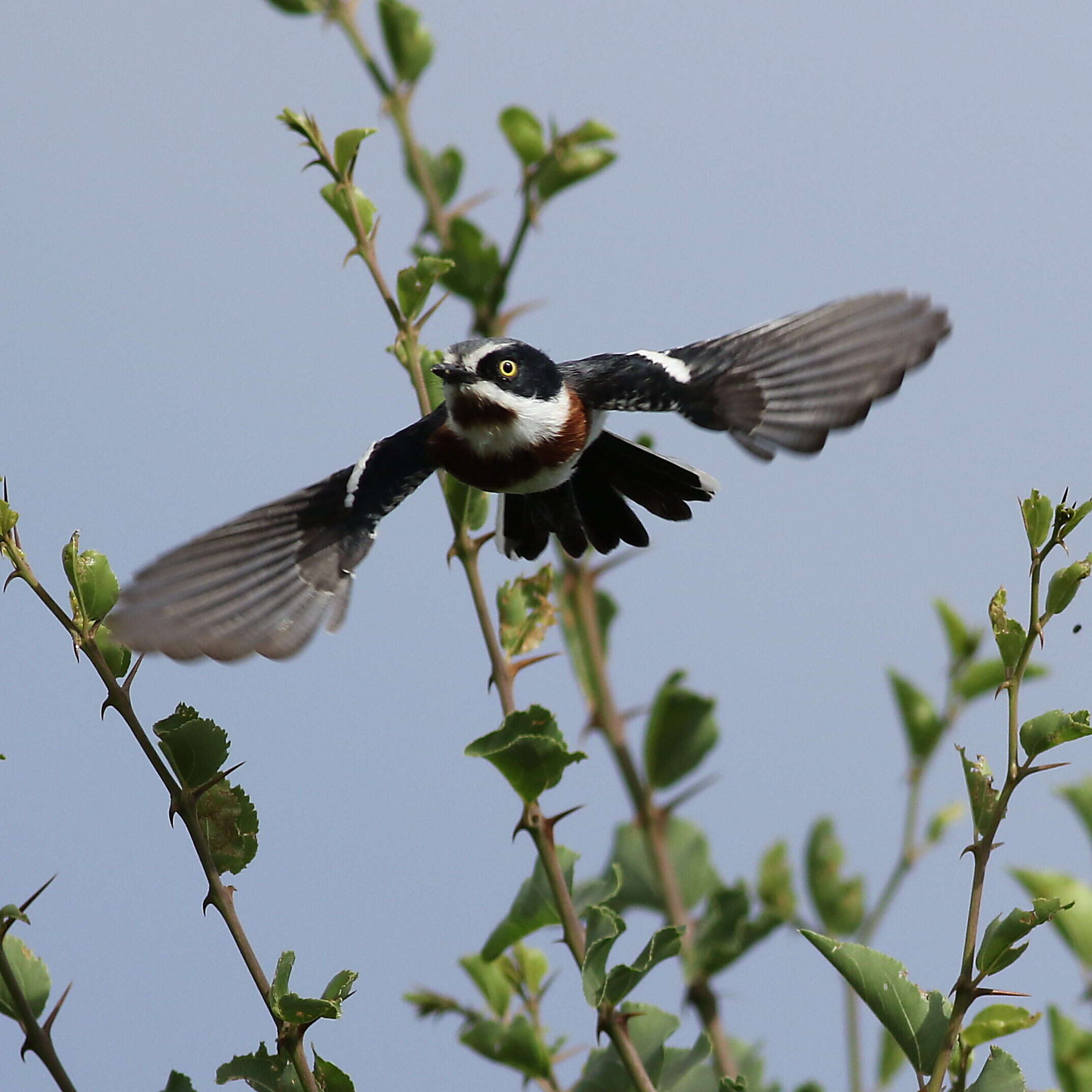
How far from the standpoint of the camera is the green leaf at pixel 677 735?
10.0 feet

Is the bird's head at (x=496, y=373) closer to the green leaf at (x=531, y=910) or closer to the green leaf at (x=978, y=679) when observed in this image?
the green leaf at (x=531, y=910)

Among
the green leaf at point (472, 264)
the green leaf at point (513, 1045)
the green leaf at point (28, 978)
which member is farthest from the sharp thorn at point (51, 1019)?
the green leaf at point (472, 264)

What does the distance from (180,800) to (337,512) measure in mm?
1241

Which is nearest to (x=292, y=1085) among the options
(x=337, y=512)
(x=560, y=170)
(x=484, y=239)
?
(x=337, y=512)

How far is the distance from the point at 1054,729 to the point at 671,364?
1478mm

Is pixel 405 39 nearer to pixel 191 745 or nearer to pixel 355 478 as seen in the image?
pixel 355 478

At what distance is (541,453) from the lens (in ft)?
8.79

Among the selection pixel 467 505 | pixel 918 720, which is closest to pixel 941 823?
pixel 918 720

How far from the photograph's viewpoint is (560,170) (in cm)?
312

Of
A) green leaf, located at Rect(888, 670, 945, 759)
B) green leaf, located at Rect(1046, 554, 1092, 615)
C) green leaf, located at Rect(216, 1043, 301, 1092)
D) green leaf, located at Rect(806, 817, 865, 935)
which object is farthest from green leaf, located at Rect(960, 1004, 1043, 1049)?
green leaf, located at Rect(888, 670, 945, 759)

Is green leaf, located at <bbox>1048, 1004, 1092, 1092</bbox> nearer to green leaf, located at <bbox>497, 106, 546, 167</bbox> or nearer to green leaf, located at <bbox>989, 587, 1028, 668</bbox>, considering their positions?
green leaf, located at <bbox>989, 587, 1028, 668</bbox>

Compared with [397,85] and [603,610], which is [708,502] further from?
[397,85]

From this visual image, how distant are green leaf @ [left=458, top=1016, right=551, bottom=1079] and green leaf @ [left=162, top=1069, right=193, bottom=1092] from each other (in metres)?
0.76

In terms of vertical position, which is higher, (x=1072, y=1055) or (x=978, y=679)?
(x=978, y=679)
